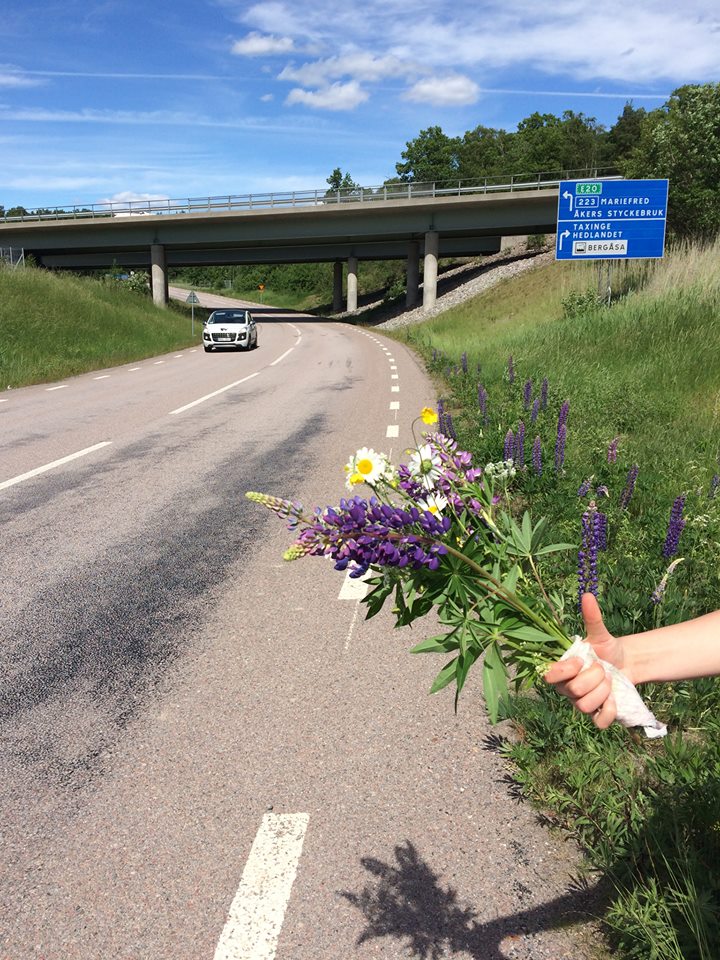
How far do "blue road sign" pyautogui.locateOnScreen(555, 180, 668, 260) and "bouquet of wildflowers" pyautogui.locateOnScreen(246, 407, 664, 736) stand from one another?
22440 mm

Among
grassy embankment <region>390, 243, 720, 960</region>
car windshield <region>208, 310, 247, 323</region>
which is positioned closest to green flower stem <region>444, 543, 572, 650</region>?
grassy embankment <region>390, 243, 720, 960</region>

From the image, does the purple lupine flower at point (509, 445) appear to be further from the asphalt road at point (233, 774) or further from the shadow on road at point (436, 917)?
the shadow on road at point (436, 917)

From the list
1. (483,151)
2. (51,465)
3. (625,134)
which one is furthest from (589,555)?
(483,151)

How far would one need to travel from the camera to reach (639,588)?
12.3 ft

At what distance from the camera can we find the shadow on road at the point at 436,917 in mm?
2039

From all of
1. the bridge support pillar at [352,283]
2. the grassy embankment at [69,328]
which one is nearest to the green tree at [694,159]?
the grassy embankment at [69,328]

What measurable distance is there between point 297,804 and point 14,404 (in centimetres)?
1377

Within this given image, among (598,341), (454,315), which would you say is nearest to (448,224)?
(454,315)

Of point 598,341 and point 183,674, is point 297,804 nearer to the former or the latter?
point 183,674

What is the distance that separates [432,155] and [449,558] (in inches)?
4400

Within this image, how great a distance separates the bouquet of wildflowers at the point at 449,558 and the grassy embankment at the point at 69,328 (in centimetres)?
1812

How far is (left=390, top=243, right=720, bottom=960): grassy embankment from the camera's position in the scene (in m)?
2.09

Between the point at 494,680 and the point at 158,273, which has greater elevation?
the point at 158,273

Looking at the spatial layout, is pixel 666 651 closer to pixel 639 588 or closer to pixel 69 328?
pixel 639 588
